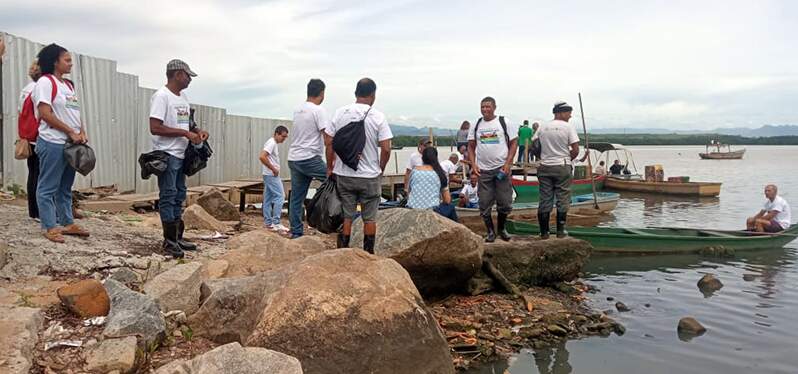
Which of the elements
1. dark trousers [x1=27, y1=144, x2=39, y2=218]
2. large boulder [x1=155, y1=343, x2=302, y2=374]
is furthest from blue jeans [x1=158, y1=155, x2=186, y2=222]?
large boulder [x1=155, y1=343, x2=302, y2=374]

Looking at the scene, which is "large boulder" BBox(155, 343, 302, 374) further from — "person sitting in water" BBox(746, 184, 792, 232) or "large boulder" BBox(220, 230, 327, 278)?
"person sitting in water" BBox(746, 184, 792, 232)

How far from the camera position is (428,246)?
6969mm

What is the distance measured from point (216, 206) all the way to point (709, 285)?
26.4ft

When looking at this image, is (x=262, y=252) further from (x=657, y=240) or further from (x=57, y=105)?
(x=657, y=240)

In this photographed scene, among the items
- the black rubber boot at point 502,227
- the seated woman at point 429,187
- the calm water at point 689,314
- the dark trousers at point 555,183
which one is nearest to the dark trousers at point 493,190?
the black rubber boot at point 502,227

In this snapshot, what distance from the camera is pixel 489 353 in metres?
6.20

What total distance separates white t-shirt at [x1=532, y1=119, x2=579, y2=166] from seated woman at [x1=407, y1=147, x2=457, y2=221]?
1.70 m

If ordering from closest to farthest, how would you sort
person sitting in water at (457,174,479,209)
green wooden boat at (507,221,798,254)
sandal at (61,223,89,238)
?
sandal at (61,223,89,238), green wooden boat at (507,221,798,254), person sitting in water at (457,174,479,209)

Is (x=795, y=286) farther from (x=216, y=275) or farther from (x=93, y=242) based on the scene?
(x=93, y=242)

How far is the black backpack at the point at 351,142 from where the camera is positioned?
599 centimetres

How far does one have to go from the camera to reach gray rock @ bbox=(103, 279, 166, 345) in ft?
12.8

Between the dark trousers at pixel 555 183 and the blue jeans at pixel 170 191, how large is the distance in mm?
4845

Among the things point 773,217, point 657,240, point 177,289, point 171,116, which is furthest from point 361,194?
point 773,217

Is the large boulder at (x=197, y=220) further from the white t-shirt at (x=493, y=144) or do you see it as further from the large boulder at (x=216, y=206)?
the white t-shirt at (x=493, y=144)
